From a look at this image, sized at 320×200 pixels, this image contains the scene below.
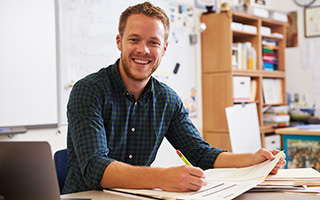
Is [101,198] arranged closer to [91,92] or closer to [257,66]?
[91,92]

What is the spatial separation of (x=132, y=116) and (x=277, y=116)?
3.02 metres

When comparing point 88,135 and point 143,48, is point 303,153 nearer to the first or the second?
point 143,48

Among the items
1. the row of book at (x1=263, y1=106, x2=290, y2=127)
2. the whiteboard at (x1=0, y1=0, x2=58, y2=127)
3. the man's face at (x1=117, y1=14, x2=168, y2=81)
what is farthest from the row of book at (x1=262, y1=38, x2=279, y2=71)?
the man's face at (x1=117, y1=14, x2=168, y2=81)

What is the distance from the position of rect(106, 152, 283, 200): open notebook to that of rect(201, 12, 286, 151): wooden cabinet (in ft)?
8.07

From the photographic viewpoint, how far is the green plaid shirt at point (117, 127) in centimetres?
129

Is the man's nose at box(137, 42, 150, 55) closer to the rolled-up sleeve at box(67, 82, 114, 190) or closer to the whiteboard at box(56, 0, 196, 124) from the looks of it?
the rolled-up sleeve at box(67, 82, 114, 190)

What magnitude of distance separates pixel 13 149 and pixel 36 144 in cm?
5

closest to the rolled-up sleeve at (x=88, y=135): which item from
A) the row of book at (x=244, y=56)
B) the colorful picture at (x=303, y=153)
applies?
the colorful picture at (x=303, y=153)

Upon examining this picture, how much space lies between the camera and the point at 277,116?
4246mm

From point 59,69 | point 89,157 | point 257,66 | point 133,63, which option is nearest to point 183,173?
point 89,157

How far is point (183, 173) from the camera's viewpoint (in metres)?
1.08

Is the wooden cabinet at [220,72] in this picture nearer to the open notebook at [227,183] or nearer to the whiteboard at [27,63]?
the whiteboard at [27,63]

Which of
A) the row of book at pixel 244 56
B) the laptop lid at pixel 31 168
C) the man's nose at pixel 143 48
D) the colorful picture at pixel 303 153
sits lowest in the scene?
the colorful picture at pixel 303 153

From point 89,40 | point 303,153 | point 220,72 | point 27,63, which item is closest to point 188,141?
point 27,63
